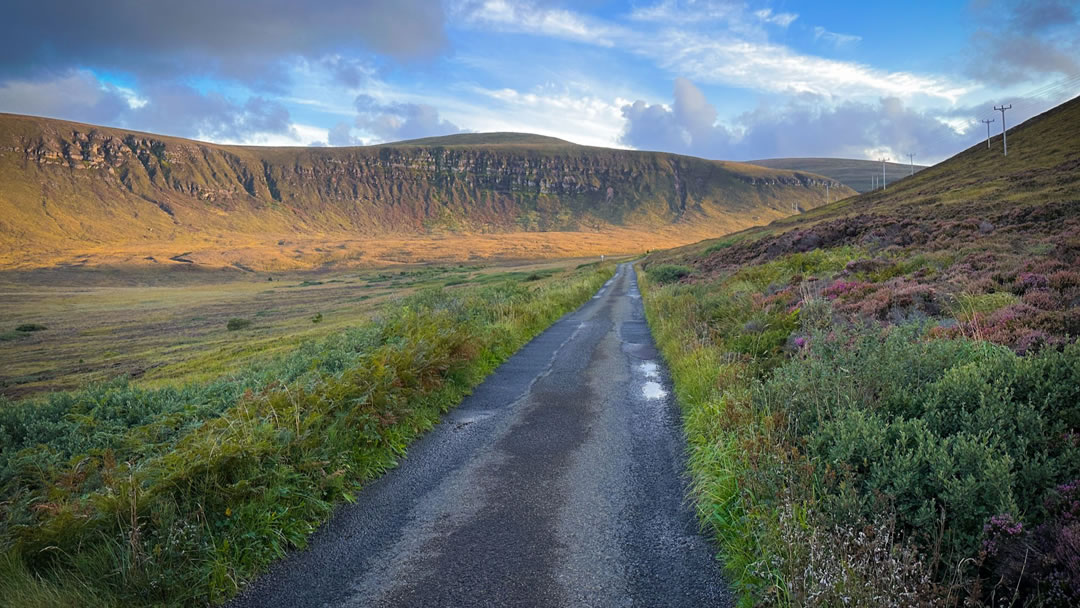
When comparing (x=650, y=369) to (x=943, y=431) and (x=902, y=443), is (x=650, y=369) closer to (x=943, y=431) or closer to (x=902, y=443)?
(x=943, y=431)

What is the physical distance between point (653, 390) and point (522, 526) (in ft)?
19.0

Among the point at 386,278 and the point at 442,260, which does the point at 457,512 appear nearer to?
the point at 386,278

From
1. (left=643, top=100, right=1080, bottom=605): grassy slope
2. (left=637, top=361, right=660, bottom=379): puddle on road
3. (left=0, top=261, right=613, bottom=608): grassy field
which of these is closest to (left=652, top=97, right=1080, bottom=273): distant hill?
(left=643, top=100, right=1080, bottom=605): grassy slope

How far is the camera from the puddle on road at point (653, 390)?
10.1 m

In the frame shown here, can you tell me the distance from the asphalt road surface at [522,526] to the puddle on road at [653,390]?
75 centimetres

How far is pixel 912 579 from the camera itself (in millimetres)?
3156

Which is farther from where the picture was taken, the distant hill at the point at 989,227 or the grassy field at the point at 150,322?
the grassy field at the point at 150,322

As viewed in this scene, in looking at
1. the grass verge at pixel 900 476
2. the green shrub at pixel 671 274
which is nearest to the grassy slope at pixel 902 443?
the grass verge at pixel 900 476

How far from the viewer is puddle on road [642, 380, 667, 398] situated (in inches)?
399

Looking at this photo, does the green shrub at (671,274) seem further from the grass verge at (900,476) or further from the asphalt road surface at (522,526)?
the grass verge at (900,476)

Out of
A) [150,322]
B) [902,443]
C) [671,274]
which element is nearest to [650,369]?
[902,443]

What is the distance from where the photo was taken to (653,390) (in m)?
10.5

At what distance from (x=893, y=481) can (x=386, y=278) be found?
8547 centimetres

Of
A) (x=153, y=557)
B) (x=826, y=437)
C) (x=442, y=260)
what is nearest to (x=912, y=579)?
(x=826, y=437)
